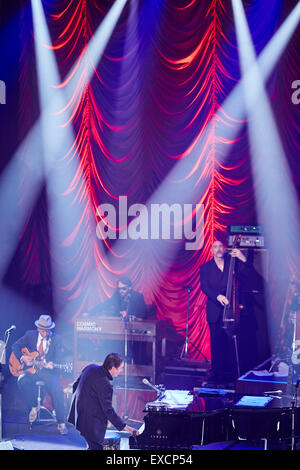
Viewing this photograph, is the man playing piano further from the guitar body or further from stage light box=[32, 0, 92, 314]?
stage light box=[32, 0, 92, 314]

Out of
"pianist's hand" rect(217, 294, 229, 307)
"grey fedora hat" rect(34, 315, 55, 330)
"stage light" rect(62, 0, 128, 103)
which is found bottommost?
"grey fedora hat" rect(34, 315, 55, 330)

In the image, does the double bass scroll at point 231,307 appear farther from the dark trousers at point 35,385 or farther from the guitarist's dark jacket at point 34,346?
the dark trousers at point 35,385

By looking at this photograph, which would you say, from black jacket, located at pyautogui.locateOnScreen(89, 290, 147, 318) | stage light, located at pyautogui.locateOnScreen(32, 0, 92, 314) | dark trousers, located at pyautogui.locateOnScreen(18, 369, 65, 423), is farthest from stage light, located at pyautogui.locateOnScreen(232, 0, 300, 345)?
dark trousers, located at pyautogui.locateOnScreen(18, 369, 65, 423)

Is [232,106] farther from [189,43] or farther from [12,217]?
[12,217]

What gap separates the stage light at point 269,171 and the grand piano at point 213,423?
3.95 metres

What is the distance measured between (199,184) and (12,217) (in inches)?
110

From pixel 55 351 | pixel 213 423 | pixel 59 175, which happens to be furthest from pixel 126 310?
pixel 213 423

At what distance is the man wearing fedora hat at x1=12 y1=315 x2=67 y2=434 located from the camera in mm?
8406

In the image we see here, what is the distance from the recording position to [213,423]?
5.71 meters

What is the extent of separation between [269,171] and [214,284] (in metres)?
1.88

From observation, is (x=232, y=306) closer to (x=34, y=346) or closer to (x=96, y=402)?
(x=34, y=346)

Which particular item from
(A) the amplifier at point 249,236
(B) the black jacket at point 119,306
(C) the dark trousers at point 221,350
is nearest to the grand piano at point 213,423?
(C) the dark trousers at point 221,350

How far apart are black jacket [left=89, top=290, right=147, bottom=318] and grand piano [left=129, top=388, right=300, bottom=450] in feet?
11.1
